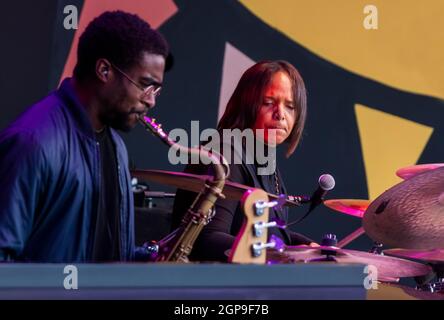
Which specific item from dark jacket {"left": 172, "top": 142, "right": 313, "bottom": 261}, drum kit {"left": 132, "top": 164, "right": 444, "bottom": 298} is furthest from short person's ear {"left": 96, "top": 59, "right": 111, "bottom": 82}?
dark jacket {"left": 172, "top": 142, "right": 313, "bottom": 261}

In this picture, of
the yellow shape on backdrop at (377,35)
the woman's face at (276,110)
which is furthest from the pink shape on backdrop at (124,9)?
the woman's face at (276,110)

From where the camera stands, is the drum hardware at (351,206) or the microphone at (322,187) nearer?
the microphone at (322,187)

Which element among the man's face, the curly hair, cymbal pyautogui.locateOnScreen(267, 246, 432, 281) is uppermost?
the curly hair

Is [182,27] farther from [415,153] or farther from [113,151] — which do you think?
[113,151]

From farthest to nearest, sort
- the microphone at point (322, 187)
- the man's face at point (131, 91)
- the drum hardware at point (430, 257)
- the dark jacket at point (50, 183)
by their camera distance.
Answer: the drum hardware at point (430, 257)
the microphone at point (322, 187)
the man's face at point (131, 91)
the dark jacket at point (50, 183)

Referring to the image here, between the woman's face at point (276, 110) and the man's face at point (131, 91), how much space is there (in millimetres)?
793

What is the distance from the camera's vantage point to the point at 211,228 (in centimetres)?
282

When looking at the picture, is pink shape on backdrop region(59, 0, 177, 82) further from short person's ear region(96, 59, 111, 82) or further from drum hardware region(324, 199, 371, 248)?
short person's ear region(96, 59, 111, 82)

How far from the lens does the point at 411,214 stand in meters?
2.54

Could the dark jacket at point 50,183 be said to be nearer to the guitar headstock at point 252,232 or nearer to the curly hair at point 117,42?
the curly hair at point 117,42

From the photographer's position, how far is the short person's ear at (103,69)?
2453 millimetres

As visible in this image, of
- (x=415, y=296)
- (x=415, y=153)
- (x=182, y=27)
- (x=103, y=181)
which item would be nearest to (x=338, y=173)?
(x=415, y=153)

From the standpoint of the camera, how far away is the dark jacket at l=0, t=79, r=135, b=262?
218cm

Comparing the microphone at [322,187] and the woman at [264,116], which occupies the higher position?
the woman at [264,116]
